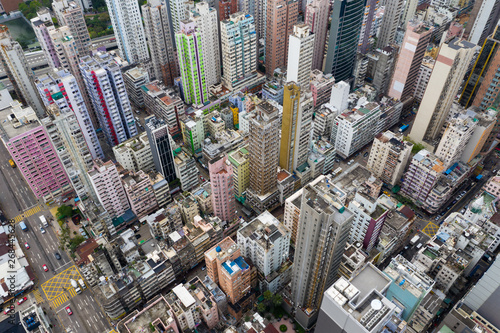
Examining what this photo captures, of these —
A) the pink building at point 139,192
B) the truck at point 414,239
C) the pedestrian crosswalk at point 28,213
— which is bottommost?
the pedestrian crosswalk at point 28,213

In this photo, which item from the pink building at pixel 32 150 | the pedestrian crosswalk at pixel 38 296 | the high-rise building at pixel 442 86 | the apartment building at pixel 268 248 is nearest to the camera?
the apartment building at pixel 268 248

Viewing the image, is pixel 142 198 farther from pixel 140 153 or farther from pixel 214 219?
pixel 214 219

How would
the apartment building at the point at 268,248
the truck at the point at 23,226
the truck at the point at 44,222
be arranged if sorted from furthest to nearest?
1. the truck at the point at 44,222
2. the truck at the point at 23,226
3. the apartment building at the point at 268,248

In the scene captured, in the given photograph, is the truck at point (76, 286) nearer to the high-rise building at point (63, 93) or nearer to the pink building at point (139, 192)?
the pink building at point (139, 192)

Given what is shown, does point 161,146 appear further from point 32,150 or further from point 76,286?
point 76,286

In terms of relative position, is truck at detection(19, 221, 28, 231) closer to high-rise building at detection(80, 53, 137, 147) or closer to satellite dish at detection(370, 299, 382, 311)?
high-rise building at detection(80, 53, 137, 147)

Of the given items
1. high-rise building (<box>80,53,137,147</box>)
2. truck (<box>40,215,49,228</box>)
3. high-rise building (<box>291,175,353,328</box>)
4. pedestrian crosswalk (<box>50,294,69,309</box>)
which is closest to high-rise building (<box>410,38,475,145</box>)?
high-rise building (<box>291,175,353,328</box>)

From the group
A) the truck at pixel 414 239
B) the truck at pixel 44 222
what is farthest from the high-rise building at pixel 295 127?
the truck at pixel 44 222
